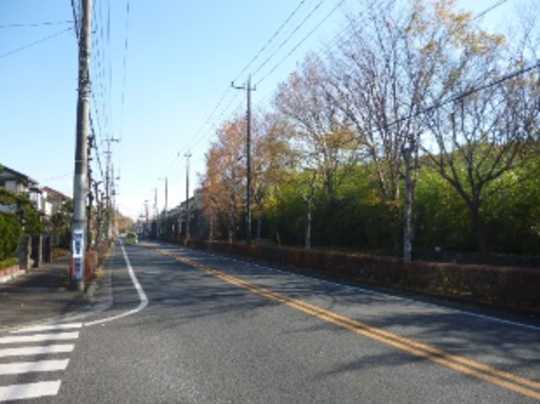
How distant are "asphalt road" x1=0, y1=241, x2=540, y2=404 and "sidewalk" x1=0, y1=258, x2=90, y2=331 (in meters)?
0.98

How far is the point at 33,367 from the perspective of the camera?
25.6 feet

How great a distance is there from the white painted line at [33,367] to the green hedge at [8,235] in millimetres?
14726

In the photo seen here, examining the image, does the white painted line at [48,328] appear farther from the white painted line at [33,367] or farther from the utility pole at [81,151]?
the utility pole at [81,151]

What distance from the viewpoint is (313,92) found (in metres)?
34.7

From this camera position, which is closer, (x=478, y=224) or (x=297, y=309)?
(x=297, y=309)

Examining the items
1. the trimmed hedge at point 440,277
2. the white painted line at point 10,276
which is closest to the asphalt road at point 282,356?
the trimmed hedge at point 440,277

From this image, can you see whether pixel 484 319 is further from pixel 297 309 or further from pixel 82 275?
pixel 82 275

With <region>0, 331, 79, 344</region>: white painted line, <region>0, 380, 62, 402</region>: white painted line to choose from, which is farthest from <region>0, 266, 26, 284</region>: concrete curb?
<region>0, 380, 62, 402</region>: white painted line

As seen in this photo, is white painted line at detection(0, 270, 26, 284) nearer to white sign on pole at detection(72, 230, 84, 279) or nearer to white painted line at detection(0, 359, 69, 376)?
white sign on pole at detection(72, 230, 84, 279)

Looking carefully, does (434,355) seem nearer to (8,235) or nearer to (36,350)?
(36,350)

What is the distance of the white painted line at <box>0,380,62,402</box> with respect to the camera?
6410 mm

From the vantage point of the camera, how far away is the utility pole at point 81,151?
17656 millimetres

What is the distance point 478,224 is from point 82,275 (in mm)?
14463

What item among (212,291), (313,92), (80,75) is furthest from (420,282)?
(313,92)
